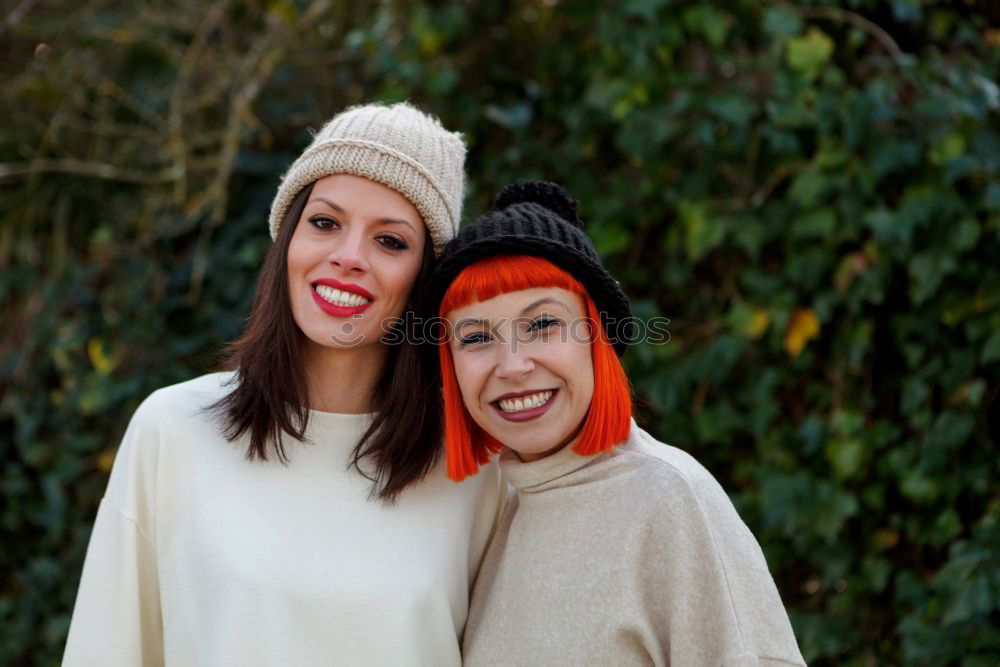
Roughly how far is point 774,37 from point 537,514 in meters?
1.63

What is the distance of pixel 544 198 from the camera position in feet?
6.64

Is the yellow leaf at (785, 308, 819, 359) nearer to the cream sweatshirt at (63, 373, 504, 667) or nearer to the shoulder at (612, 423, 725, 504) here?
the shoulder at (612, 423, 725, 504)

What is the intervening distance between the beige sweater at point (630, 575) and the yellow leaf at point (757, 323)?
104 cm

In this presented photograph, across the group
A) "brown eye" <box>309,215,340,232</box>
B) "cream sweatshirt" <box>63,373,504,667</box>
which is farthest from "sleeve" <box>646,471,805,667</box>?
"brown eye" <box>309,215,340,232</box>

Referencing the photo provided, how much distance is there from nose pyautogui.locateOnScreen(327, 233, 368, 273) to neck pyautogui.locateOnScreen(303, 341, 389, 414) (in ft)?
0.72

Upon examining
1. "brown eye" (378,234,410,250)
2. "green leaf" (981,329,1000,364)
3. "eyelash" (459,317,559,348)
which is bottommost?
"eyelash" (459,317,559,348)

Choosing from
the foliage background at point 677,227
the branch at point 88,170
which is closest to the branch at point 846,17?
the foliage background at point 677,227

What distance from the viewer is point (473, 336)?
1917 millimetres

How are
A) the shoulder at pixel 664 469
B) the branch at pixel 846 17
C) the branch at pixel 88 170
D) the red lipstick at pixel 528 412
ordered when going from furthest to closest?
the branch at pixel 88 170 < the branch at pixel 846 17 < the red lipstick at pixel 528 412 < the shoulder at pixel 664 469

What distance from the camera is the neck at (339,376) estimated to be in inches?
85.3

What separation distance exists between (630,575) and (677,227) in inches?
61.3

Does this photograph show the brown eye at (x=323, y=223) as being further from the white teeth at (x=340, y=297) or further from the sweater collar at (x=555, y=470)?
the sweater collar at (x=555, y=470)

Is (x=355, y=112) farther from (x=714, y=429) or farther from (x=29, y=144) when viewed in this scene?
(x=29, y=144)

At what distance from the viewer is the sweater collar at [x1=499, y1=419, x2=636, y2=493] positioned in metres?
1.88
